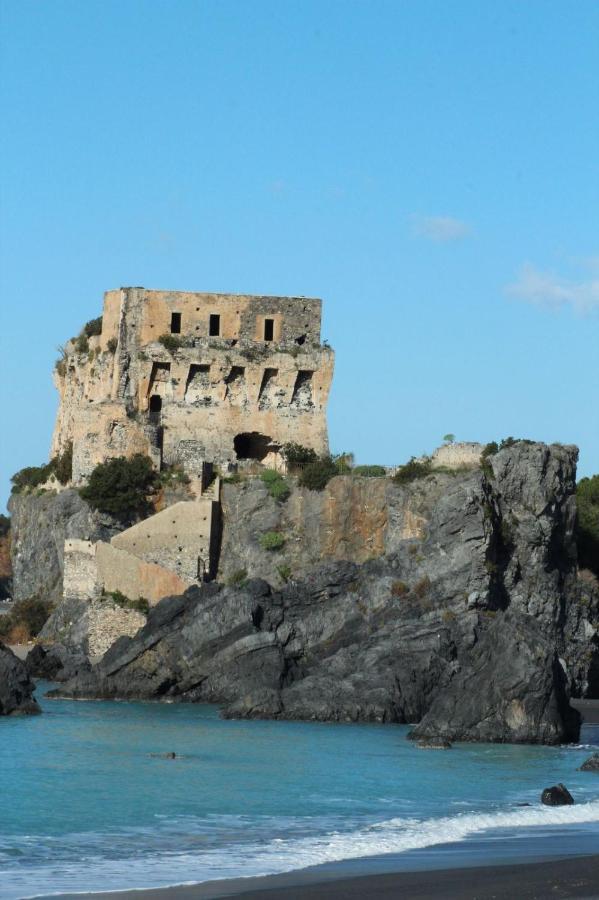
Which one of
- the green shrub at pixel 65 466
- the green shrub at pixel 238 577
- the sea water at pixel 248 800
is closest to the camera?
the sea water at pixel 248 800

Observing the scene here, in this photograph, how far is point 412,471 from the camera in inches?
2078

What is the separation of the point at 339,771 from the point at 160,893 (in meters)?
14.4

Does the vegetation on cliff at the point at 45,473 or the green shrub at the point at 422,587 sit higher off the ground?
the vegetation on cliff at the point at 45,473

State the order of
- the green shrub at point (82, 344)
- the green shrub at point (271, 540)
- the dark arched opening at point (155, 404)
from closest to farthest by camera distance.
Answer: the green shrub at point (271, 540) < the dark arched opening at point (155, 404) < the green shrub at point (82, 344)

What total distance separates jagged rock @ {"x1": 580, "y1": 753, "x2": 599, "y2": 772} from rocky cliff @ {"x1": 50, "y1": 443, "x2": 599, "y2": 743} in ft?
23.5

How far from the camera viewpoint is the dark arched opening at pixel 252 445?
5997 centimetres

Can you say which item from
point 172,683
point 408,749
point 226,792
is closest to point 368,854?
point 226,792

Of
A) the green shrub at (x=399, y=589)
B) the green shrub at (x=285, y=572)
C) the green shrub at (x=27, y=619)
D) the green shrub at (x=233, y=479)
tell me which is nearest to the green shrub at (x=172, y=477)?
the green shrub at (x=233, y=479)

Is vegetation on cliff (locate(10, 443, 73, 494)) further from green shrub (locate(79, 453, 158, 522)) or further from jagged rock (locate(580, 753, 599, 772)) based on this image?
jagged rock (locate(580, 753, 599, 772))

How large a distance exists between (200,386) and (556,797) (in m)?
31.5

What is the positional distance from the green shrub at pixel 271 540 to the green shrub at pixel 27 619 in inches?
392

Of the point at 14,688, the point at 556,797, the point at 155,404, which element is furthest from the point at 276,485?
the point at 556,797

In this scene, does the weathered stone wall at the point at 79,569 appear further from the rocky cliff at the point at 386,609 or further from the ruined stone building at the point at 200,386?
the rocky cliff at the point at 386,609

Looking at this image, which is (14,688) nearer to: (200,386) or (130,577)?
(130,577)
